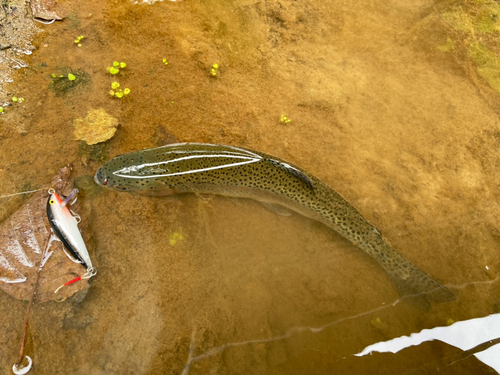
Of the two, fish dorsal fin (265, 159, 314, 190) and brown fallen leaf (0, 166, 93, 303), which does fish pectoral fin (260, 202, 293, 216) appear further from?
brown fallen leaf (0, 166, 93, 303)

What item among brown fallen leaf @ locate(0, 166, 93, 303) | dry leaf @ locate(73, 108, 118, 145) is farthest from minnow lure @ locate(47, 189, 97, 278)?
dry leaf @ locate(73, 108, 118, 145)

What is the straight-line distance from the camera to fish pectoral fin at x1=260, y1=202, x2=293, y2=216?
4.54 meters

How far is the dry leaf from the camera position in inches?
177

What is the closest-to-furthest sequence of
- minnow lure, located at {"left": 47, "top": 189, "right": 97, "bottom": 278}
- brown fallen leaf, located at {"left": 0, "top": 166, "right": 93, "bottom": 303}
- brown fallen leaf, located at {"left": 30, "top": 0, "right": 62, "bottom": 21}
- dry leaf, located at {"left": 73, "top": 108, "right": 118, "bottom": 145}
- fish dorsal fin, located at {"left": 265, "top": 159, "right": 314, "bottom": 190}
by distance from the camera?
brown fallen leaf, located at {"left": 0, "top": 166, "right": 93, "bottom": 303}, minnow lure, located at {"left": 47, "top": 189, "right": 97, "bottom": 278}, fish dorsal fin, located at {"left": 265, "top": 159, "right": 314, "bottom": 190}, dry leaf, located at {"left": 73, "top": 108, "right": 118, "bottom": 145}, brown fallen leaf, located at {"left": 30, "top": 0, "right": 62, "bottom": 21}

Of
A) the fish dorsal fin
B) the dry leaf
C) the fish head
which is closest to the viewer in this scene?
the fish dorsal fin

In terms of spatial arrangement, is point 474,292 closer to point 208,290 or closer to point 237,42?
point 208,290

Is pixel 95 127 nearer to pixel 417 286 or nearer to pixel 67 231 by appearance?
pixel 67 231

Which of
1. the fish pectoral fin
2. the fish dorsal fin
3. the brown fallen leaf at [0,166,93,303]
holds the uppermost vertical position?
the fish dorsal fin

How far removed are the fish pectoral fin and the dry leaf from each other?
8.41 feet

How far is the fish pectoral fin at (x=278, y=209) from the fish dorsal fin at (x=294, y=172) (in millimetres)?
509

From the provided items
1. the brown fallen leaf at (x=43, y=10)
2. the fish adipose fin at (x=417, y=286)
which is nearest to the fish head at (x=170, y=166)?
the fish adipose fin at (x=417, y=286)

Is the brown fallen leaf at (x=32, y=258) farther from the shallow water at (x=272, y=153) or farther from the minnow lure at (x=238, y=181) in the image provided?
the minnow lure at (x=238, y=181)

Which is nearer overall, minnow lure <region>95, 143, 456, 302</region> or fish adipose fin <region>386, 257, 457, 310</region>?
fish adipose fin <region>386, 257, 457, 310</region>

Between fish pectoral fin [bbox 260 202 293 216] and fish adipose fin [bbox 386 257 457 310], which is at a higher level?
fish adipose fin [bbox 386 257 457 310]
